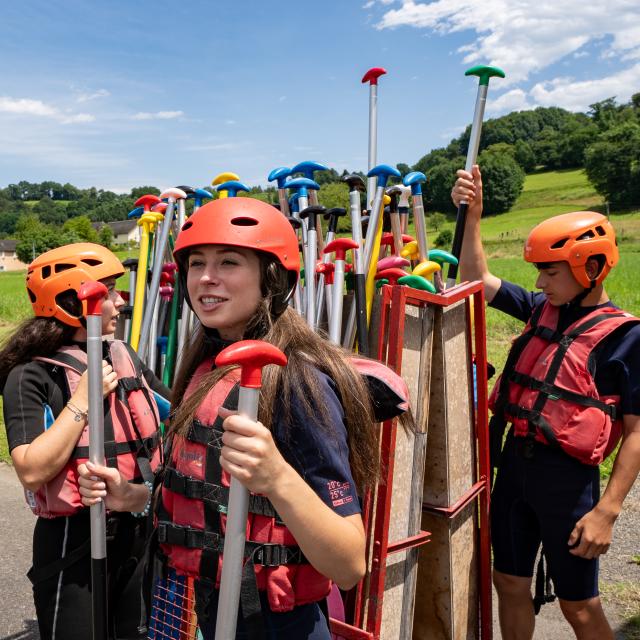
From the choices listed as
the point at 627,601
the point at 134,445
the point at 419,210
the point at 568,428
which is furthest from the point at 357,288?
the point at 627,601

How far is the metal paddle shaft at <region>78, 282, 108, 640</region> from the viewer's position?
2.07 metres

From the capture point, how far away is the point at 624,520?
16.3 feet

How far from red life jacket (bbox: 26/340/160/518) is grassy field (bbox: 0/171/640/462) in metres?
4.71

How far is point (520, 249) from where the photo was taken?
159 feet

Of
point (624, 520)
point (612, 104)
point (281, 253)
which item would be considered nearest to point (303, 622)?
point (281, 253)

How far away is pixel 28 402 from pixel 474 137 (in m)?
2.42

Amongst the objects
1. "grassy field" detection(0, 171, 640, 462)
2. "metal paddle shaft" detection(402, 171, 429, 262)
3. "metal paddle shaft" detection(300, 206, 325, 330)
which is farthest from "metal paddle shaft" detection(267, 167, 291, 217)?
"grassy field" detection(0, 171, 640, 462)

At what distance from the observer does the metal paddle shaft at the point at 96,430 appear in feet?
6.79

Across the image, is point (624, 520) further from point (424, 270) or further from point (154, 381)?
point (154, 381)

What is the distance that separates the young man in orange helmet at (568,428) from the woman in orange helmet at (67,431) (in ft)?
5.76

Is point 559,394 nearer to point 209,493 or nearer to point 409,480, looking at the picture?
point 409,480

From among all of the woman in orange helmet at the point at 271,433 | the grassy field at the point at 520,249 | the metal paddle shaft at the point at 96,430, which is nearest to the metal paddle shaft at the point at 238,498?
the woman in orange helmet at the point at 271,433

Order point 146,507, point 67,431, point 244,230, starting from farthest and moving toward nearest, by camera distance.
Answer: point 146,507, point 67,431, point 244,230

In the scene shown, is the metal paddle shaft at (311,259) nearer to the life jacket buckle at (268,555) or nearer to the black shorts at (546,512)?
the black shorts at (546,512)
